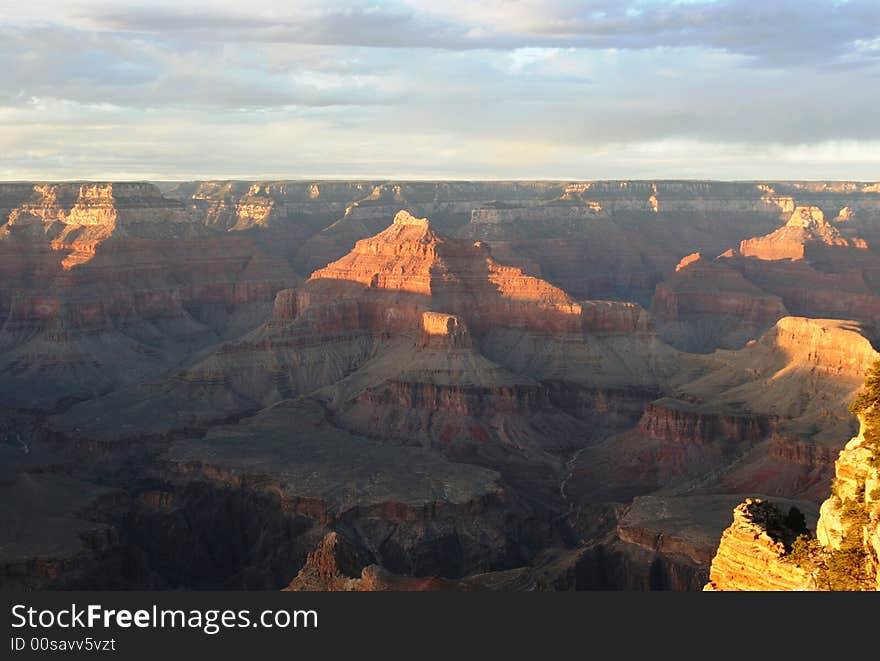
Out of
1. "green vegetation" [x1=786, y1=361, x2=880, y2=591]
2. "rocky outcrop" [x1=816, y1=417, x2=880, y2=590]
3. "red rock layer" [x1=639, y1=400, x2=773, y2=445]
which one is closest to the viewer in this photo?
"rocky outcrop" [x1=816, y1=417, x2=880, y2=590]

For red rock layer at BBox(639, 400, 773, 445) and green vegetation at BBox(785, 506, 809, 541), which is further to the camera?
red rock layer at BBox(639, 400, 773, 445)

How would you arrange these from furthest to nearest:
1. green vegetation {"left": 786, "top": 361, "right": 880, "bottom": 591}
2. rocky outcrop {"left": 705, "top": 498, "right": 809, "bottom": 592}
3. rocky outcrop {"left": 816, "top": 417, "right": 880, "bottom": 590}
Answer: rocky outcrop {"left": 705, "top": 498, "right": 809, "bottom": 592} < green vegetation {"left": 786, "top": 361, "right": 880, "bottom": 591} < rocky outcrop {"left": 816, "top": 417, "right": 880, "bottom": 590}

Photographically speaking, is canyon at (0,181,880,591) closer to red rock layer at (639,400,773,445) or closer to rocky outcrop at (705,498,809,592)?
red rock layer at (639,400,773,445)

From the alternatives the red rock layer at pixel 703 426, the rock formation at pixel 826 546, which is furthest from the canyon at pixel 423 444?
the rock formation at pixel 826 546

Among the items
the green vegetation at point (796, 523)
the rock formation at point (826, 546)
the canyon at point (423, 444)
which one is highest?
the rock formation at point (826, 546)

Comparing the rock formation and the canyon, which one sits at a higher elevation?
the rock formation

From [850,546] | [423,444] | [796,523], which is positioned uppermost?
[850,546]

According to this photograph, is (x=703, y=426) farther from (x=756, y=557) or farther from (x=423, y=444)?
(x=756, y=557)

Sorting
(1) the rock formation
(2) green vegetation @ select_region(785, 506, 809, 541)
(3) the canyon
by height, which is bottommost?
(3) the canyon

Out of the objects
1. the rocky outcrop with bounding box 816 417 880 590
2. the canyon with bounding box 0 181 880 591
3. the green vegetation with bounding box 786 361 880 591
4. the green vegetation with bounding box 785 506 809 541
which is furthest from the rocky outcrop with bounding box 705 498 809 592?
A: the canyon with bounding box 0 181 880 591

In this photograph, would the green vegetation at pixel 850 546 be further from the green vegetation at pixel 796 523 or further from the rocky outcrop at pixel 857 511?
the green vegetation at pixel 796 523

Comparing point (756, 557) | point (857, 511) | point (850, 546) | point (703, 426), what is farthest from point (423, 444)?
point (850, 546)

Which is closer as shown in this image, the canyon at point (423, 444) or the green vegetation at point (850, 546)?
the green vegetation at point (850, 546)

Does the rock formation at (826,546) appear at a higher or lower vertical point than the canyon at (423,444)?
higher
